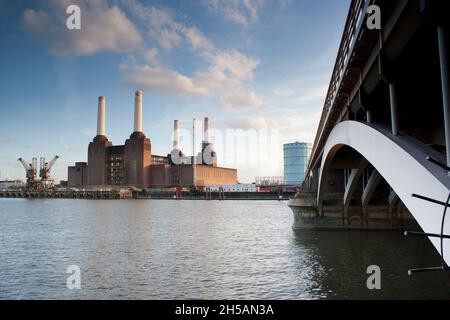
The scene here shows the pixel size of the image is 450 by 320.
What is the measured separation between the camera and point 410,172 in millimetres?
7285

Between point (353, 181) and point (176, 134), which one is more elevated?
point (176, 134)

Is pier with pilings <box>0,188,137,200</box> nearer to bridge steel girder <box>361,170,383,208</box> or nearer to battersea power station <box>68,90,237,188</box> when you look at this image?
battersea power station <box>68,90,237,188</box>

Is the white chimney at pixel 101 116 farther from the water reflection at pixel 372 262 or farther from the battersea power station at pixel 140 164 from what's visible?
the water reflection at pixel 372 262

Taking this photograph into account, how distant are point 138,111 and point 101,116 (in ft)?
61.2

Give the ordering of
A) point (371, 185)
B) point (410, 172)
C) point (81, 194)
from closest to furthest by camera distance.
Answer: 1. point (410, 172)
2. point (371, 185)
3. point (81, 194)

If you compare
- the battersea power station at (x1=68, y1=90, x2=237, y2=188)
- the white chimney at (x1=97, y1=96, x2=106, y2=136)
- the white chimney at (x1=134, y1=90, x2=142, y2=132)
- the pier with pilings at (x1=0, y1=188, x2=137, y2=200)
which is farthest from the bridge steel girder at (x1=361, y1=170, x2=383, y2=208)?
the white chimney at (x1=97, y1=96, x2=106, y2=136)

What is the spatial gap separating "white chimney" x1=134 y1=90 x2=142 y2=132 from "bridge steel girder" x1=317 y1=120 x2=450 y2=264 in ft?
481

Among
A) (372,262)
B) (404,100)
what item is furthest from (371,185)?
(404,100)

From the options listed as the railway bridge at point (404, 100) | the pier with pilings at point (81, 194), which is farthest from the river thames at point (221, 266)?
the pier with pilings at point (81, 194)

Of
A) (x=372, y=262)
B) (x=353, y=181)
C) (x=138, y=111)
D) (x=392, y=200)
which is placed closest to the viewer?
(x=372, y=262)

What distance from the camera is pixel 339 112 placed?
1858cm

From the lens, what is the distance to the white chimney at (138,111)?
151875 millimetres

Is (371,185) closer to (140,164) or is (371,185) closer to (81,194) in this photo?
(140,164)

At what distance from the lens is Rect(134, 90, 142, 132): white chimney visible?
152 m
